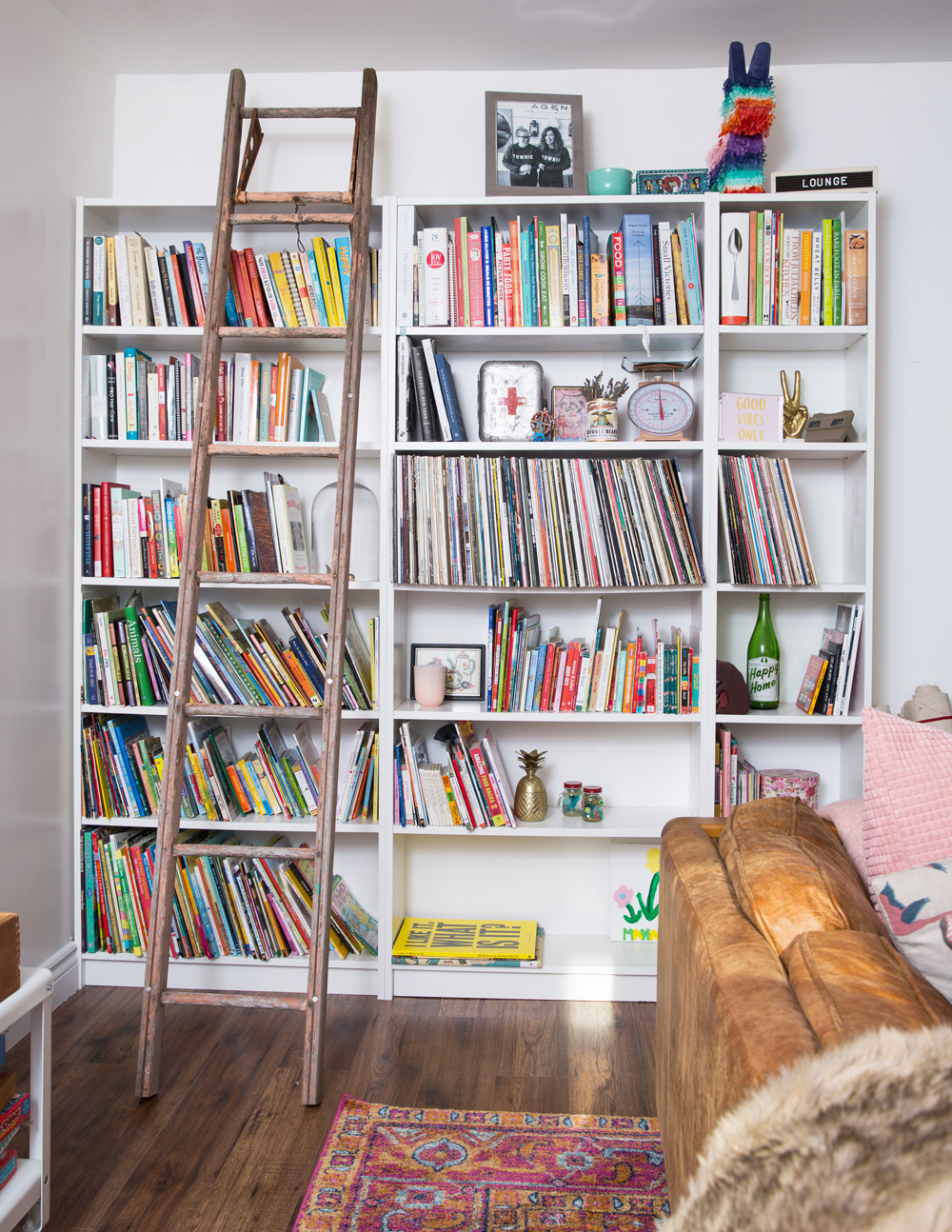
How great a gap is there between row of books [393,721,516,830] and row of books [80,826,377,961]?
33cm

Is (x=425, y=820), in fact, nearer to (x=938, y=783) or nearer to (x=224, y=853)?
(x=224, y=853)

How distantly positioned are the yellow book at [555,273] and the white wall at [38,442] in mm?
1310

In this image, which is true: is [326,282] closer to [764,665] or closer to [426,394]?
[426,394]

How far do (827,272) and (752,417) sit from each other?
1.35ft

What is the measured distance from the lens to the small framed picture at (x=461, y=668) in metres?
2.56

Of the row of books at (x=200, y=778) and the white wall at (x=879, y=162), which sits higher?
the white wall at (x=879, y=162)

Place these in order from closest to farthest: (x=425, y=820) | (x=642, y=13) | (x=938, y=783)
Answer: (x=938, y=783) → (x=642, y=13) → (x=425, y=820)

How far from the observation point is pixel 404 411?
7.73 feet

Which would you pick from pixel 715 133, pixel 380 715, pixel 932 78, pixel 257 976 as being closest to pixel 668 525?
pixel 380 715

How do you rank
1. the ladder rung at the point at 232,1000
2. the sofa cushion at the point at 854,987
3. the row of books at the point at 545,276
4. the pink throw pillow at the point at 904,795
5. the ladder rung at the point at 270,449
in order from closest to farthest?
1. the sofa cushion at the point at 854,987
2. the pink throw pillow at the point at 904,795
3. the ladder rung at the point at 232,1000
4. the ladder rung at the point at 270,449
5. the row of books at the point at 545,276

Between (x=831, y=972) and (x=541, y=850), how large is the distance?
68.9 inches

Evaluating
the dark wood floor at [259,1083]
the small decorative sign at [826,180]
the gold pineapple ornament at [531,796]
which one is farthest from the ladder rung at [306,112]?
the dark wood floor at [259,1083]

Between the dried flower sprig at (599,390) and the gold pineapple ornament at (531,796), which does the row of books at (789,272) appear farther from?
the gold pineapple ornament at (531,796)

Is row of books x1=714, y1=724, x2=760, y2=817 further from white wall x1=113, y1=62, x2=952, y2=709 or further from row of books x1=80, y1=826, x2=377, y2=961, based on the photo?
row of books x1=80, y1=826, x2=377, y2=961
